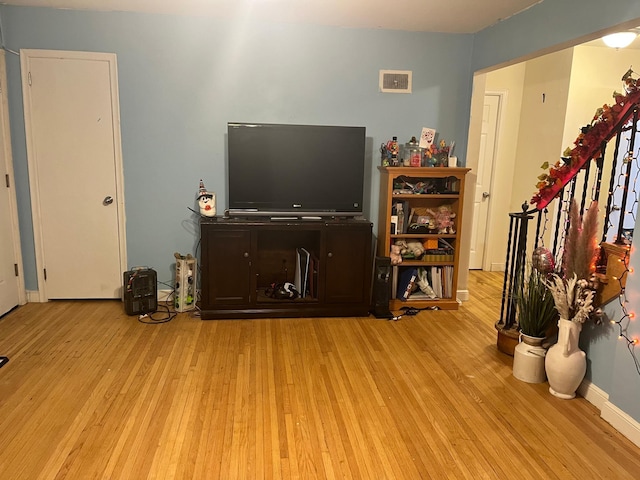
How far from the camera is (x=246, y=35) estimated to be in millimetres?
3980

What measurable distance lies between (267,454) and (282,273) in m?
2.30

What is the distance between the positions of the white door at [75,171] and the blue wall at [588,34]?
329cm

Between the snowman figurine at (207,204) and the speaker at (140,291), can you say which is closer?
the speaker at (140,291)

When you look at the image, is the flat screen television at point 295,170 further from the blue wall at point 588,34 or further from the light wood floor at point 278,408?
the blue wall at point 588,34

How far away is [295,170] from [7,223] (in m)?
2.47

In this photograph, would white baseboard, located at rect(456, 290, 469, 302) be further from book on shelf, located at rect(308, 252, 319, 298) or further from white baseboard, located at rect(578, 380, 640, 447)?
white baseboard, located at rect(578, 380, 640, 447)

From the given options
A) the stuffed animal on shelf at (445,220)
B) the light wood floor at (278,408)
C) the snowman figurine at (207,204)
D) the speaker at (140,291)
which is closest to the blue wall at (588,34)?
the light wood floor at (278,408)

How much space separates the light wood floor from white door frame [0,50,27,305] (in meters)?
0.42

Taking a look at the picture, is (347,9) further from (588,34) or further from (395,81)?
A: (588,34)

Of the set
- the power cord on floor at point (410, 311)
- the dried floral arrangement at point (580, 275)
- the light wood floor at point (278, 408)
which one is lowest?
the light wood floor at point (278, 408)

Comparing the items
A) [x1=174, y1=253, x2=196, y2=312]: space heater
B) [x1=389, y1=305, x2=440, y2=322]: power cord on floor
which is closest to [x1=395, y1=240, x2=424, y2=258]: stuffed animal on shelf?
[x1=389, y1=305, x2=440, y2=322]: power cord on floor

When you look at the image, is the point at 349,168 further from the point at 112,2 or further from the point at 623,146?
the point at 623,146

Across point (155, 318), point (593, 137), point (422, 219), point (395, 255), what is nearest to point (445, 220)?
point (422, 219)

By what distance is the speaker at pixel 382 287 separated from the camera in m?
4.04
